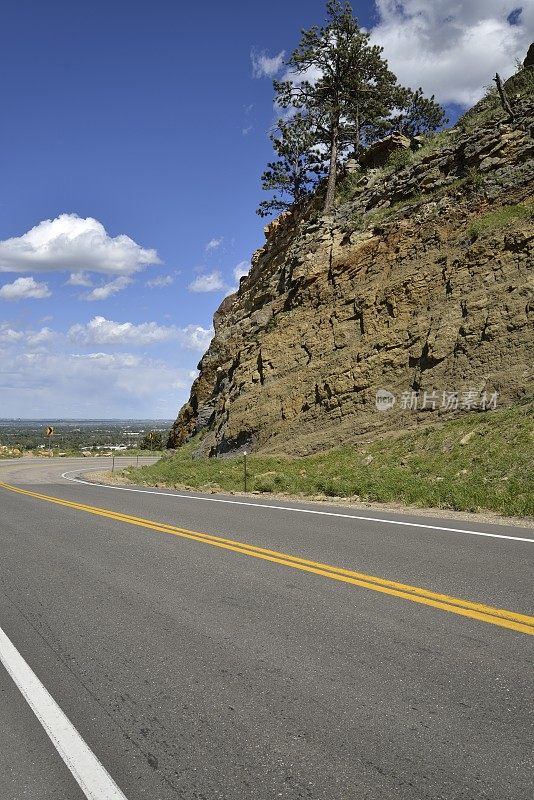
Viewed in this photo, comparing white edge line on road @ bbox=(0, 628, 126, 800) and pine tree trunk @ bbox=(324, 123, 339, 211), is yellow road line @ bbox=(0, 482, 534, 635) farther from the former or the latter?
pine tree trunk @ bbox=(324, 123, 339, 211)

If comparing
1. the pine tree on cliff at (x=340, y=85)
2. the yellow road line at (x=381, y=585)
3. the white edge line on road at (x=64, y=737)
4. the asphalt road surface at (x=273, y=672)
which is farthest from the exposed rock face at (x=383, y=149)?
the white edge line on road at (x=64, y=737)

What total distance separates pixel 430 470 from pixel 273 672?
11131 mm

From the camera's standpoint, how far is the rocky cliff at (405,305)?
57.6 feet

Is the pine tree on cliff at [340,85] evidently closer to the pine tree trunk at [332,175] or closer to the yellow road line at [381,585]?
the pine tree trunk at [332,175]

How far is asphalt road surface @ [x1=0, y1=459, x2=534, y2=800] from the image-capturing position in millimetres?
2943

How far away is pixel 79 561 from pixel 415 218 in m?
18.2

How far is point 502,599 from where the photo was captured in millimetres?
5348

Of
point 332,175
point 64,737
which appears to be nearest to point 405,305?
point 332,175

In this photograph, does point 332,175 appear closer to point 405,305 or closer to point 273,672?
point 405,305

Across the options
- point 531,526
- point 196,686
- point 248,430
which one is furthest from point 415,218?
point 196,686

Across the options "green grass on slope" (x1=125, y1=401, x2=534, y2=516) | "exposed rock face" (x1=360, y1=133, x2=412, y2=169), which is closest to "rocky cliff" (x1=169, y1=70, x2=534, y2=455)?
"green grass on slope" (x1=125, y1=401, x2=534, y2=516)

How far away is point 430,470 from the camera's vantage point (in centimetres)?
1445

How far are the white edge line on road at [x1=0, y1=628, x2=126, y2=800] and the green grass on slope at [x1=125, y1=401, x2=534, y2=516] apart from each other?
8459 mm

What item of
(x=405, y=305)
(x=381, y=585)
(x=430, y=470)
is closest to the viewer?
(x=381, y=585)
